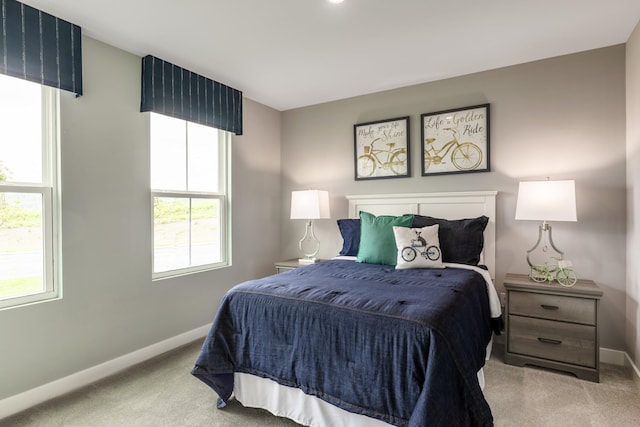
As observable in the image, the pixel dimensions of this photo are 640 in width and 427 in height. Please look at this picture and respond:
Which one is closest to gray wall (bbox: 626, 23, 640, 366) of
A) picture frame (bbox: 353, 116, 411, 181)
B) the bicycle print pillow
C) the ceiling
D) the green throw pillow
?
the ceiling

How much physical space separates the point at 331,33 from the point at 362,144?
57.5 inches

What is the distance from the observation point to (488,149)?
3.07m

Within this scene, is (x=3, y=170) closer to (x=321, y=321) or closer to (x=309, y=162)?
(x=321, y=321)

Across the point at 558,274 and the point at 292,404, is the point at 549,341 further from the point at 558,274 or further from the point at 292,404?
the point at 292,404

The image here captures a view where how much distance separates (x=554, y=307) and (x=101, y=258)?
3.38m

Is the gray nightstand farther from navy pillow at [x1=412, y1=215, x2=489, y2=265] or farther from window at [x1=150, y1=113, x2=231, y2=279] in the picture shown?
window at [x1=150, y1=113, x2=231, y2=279]

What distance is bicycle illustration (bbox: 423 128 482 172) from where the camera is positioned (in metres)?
3.14

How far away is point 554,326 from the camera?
7.98 feet

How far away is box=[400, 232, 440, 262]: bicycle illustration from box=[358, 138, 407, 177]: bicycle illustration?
3.51ft

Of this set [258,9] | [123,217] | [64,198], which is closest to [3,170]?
[64,198]

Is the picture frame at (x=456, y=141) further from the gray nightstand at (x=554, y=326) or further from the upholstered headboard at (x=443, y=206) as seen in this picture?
the gray nightstand at (x=554, y=326)

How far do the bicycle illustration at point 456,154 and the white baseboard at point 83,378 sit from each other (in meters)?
2.91

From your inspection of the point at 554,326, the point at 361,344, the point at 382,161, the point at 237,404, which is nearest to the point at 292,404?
the point at 237,404

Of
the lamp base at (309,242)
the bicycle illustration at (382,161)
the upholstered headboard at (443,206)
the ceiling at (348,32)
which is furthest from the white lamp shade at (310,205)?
the ceiling at (348,32)
